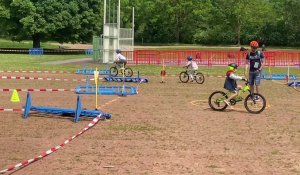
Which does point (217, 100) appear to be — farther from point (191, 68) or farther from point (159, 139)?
point (191, 68)

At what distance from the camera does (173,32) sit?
3450 inches

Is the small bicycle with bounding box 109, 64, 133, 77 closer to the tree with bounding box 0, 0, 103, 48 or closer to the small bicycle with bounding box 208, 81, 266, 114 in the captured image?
the small bicycle with bounding box 208, 81, 266, 114

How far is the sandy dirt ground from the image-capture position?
8078 mm

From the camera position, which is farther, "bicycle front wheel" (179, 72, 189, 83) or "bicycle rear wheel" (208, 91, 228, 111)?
"bicycle front wheel" (179, 72, 189, 83)

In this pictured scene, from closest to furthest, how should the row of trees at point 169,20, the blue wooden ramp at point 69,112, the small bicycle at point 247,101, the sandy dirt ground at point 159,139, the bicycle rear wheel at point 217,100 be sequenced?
the sandy dirt ground at point 159,139 → the blue wooden ramp at point 69,112 → the small bicycle at point 247,101 → the bicycle rear wheel at point 217,100 → the row of trees at point 169,20

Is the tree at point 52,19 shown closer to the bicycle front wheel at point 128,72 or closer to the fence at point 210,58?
the fence at point 210,58

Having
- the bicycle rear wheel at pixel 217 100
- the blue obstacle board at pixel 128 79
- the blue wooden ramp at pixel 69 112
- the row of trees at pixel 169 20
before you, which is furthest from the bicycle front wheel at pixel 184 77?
the row of trees at pixel 169 20

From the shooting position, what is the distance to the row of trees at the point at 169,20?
58.0 meters

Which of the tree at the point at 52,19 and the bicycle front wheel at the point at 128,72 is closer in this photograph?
the bicycle front wheel at the point at 128,72

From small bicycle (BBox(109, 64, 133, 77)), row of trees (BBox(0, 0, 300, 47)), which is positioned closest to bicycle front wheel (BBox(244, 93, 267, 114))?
small bicycle (BBox(109, 64, 133, 77))

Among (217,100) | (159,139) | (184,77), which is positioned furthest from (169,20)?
(159,139)

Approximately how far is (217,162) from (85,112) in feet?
17.6

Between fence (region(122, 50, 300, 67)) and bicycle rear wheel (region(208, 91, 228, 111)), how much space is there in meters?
25.2

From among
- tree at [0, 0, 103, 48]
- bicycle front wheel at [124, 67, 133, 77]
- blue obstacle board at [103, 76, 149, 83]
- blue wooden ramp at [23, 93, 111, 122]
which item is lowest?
blue wooden ramp at [23, 93, 111, 122]
